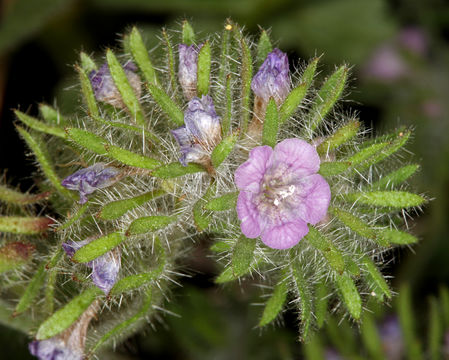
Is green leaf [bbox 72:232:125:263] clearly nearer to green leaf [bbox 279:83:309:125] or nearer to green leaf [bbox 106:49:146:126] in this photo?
green leaf [bbox 106:49:146:126]

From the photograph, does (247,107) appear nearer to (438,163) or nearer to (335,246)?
(335,246)

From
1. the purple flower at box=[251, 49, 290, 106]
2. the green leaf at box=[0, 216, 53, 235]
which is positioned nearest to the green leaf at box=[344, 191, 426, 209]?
the purple flower at box=[251, 49, 290, 106]

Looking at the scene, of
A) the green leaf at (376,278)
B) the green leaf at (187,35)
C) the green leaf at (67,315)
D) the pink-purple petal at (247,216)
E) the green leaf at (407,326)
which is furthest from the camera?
the green leaf at (407,326)

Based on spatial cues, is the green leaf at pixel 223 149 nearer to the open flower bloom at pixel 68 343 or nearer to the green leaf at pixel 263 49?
the green leaf at pixel 263 49

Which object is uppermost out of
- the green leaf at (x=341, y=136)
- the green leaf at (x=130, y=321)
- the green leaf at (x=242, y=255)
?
the green leaf at (x=341, y=136)

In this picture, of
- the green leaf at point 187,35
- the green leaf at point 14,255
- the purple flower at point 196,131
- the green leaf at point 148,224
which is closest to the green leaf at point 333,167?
the purple flower at point 196,131

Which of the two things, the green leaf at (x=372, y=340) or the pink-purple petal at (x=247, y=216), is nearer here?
the pink-purple petal at (x=247, y=216)
